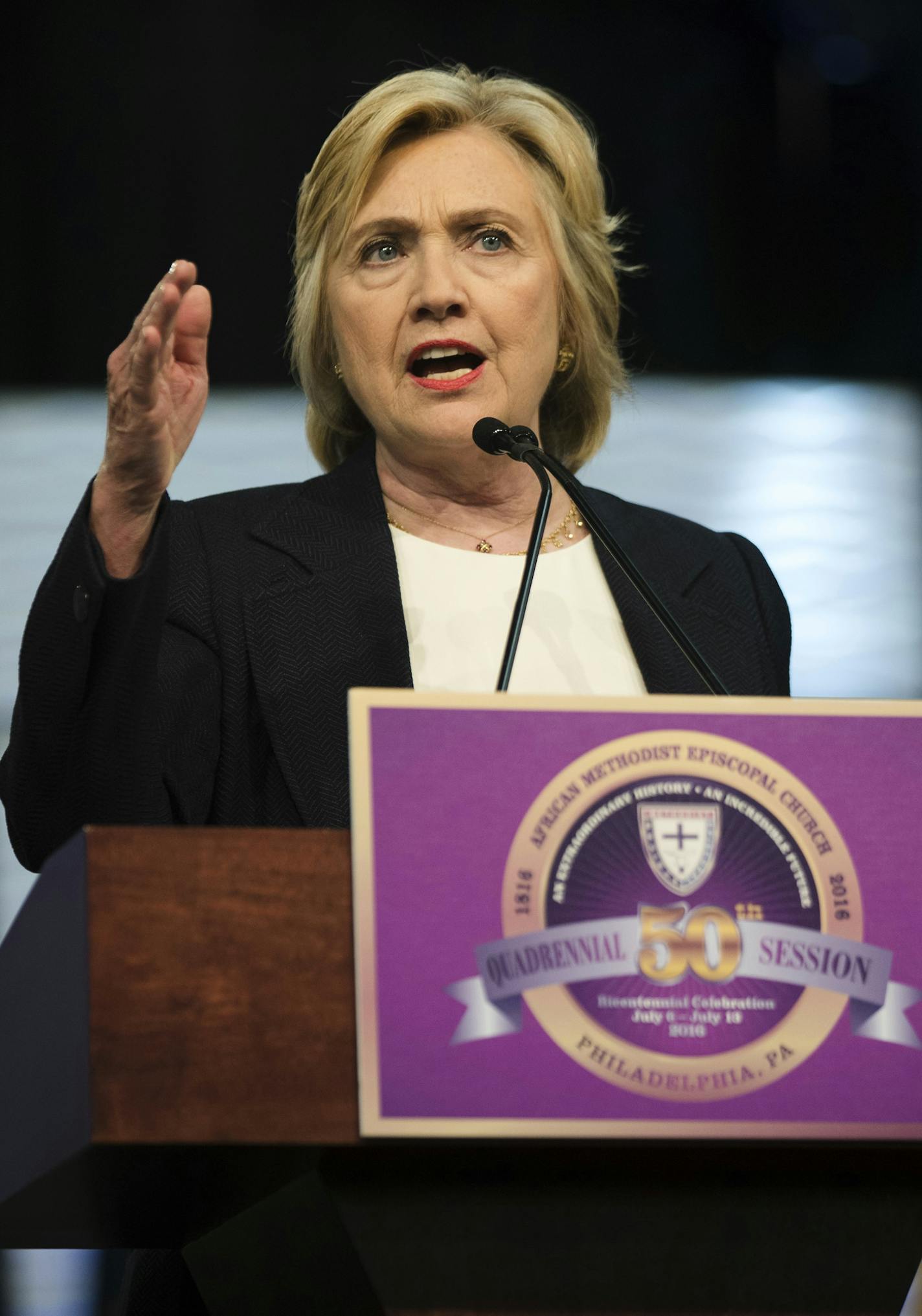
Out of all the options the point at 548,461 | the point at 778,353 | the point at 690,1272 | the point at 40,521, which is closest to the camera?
the point at 690,1272

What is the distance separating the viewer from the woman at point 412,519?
169 centimetres

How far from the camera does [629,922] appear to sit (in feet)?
3.44

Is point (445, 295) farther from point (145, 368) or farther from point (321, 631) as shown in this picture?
point (145, 368)

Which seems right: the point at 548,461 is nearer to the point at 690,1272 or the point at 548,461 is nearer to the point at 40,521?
the point at 690,1272

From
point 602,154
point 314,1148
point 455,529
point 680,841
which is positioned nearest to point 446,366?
point 455,529

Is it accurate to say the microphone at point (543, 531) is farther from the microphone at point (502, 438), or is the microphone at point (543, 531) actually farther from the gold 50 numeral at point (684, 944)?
the gold 50 numeral at point (684, 944)

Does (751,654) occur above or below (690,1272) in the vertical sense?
above

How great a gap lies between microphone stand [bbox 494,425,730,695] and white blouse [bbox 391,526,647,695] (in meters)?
0.21

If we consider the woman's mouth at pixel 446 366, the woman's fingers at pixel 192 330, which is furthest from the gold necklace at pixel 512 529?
the woman's fingers at pixel 192 330

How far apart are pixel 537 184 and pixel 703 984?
133 cm

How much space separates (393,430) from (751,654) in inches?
18.0

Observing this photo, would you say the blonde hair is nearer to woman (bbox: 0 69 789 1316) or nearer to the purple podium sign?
woman (bbox: 0 69 789 1316)

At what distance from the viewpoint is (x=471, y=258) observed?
81.5 inches

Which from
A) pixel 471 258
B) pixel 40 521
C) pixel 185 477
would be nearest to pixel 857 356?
pixel 185 477
